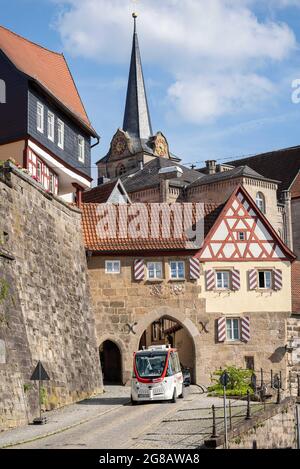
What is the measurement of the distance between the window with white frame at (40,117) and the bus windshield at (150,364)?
10.4 meters

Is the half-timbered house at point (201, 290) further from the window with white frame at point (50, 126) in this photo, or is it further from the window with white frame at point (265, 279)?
the window with white frame at point (50, 126)

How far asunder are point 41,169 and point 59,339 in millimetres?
8574

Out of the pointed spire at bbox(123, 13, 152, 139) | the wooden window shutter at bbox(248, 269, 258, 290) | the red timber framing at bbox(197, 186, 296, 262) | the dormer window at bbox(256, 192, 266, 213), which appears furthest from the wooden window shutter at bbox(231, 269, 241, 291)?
the pointed spire at bbox(123, 13, 152, 139)

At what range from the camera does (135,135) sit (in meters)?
90.6

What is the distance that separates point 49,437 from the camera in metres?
21.0

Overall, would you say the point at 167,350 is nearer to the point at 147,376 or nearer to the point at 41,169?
the point at 147,376

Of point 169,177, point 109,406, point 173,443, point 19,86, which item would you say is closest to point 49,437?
point 173,443

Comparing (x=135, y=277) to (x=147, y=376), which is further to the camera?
(x=135, y=277)

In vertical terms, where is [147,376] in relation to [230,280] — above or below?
below

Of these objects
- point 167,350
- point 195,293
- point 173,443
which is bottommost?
point 173,443

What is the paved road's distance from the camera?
19.7 metres

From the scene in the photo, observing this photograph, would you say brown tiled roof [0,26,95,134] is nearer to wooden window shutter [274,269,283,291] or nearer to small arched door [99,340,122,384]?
small arched door [99,340,122,384]

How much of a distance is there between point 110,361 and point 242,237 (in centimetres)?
795

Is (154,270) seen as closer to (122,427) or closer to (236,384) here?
(236,384)
